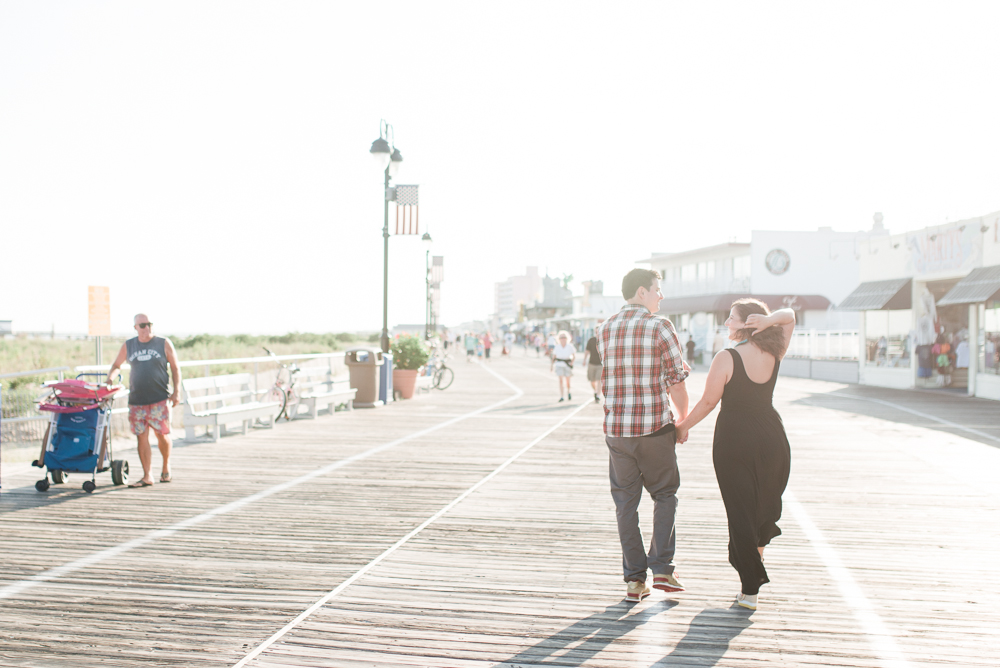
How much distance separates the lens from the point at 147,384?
7969 millimetres

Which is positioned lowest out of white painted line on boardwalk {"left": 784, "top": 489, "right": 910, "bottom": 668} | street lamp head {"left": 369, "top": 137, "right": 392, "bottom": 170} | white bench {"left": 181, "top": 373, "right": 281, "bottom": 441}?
white painted line on boardwalk {"left": 784, "top": 489, "right": 910, "bottom": 668}

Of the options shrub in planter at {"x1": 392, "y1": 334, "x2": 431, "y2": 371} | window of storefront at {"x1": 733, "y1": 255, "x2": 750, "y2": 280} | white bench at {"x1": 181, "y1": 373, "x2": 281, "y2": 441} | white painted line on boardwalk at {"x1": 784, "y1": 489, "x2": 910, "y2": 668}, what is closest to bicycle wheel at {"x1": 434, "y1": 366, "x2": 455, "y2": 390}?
shrub in planter at {"x1": 392, "y1": 334, "x2": 431, "y2": 371}

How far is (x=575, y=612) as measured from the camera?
434 centimetres

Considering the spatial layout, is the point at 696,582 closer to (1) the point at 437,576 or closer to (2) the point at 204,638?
(1) the point at 437,576

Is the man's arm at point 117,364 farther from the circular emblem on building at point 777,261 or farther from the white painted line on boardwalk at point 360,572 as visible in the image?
the circular emblem on building at point 777,261

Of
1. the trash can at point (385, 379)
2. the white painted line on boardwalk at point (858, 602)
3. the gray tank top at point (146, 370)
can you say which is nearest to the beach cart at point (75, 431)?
the gray tank top at point (146, 370)

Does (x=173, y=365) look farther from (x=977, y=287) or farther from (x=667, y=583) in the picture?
(x=977, y=287)

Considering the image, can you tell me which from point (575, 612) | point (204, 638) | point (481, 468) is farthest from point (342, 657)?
point (481, 468)

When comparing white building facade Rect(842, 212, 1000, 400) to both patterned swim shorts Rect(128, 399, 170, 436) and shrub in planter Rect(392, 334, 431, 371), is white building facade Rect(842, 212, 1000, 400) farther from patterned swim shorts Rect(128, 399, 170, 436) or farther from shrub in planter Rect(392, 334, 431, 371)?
patterned swim shorts Rect(128, 399, 170, 436)

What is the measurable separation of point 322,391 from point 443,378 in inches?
330

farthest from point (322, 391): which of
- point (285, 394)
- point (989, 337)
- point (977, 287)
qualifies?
point (989, 337)

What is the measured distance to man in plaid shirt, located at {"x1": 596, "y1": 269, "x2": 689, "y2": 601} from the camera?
443 centimetres

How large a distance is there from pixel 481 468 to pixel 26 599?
5.24m

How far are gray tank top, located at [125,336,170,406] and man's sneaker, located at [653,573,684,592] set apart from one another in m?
5.57
